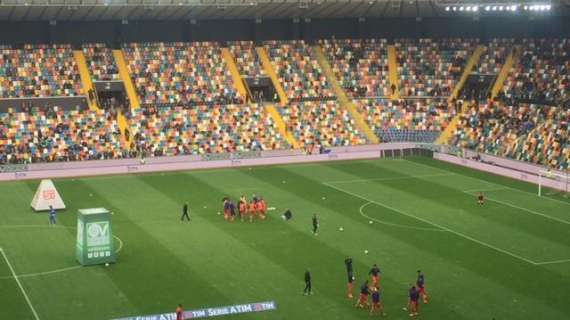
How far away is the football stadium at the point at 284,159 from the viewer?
3847cm

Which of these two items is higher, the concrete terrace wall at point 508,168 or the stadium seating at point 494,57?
the stadium seating at point 494,57

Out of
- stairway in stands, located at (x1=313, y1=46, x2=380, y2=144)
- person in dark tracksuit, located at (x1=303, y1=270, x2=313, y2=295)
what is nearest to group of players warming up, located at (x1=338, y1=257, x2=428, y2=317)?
person in dark tracksuit, located at (x1=303, y1=270, x2=313, y2=295)

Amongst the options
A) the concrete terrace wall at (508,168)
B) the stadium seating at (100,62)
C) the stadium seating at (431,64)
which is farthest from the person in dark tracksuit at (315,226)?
the stadium seating at (431,64)

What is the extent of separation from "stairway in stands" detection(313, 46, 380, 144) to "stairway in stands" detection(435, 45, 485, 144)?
5.68m

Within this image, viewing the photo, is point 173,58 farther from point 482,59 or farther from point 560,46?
point 560,46

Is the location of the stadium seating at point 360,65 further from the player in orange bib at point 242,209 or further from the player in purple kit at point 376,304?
the player in purple kit at point 376,304

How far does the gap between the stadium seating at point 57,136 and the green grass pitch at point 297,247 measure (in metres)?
7.02

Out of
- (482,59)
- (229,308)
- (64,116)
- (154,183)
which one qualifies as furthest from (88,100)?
(229,308)

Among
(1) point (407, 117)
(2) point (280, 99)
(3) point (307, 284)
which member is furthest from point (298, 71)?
(3) point (307, 284)

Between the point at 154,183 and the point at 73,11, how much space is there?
774 inches

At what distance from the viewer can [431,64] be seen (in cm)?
8700

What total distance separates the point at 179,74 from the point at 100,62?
22.3 feet

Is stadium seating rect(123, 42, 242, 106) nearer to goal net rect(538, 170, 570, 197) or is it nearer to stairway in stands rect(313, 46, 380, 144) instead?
stairway in stands rect(313, 46, 380, 144)

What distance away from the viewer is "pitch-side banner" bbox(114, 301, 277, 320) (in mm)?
34594
